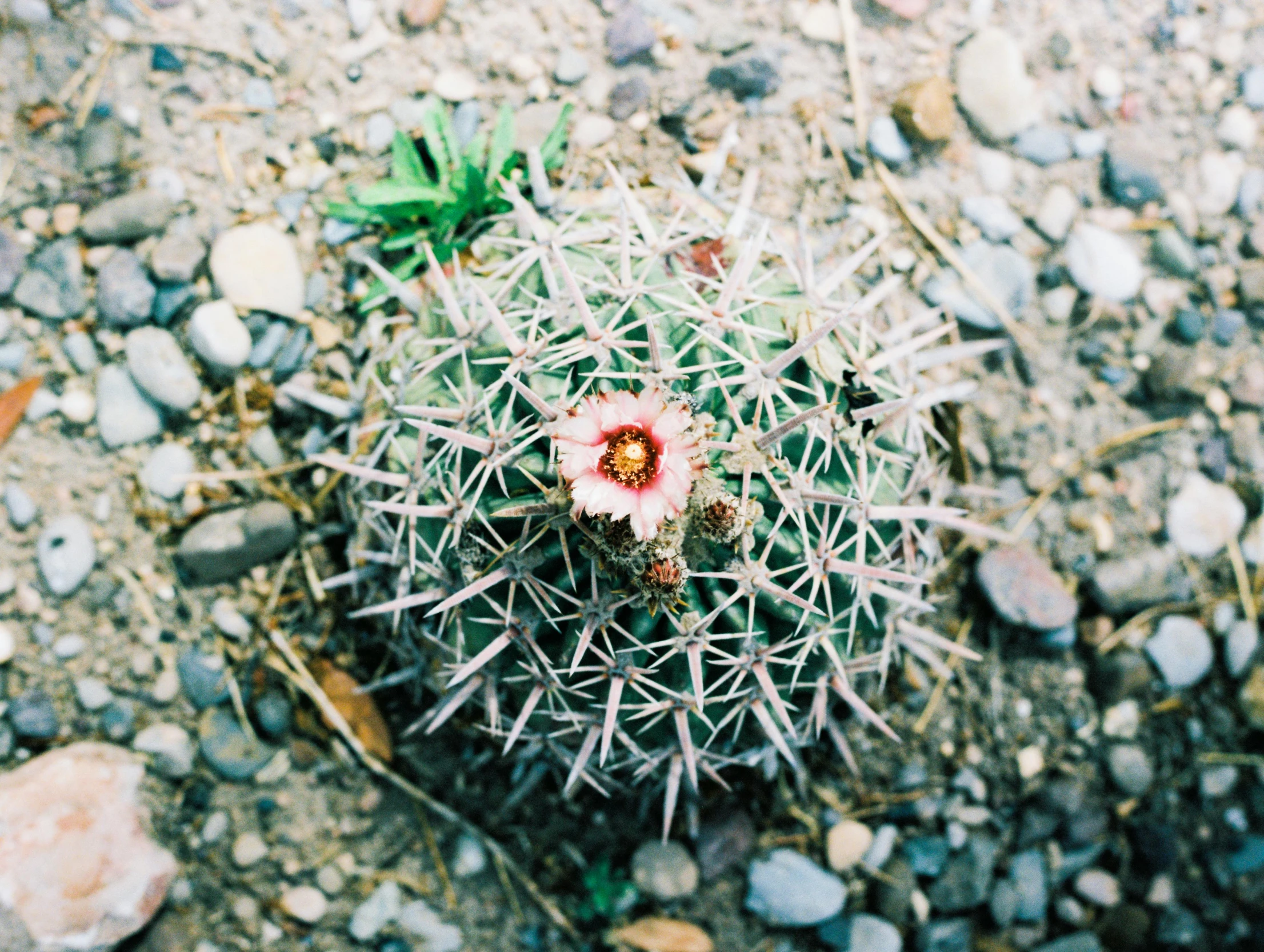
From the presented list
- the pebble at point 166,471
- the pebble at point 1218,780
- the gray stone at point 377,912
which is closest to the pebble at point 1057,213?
the pebble at point 1218,780

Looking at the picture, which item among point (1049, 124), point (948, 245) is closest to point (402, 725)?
point (948, 245)

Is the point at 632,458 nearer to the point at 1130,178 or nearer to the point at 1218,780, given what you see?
the point at 1130,178

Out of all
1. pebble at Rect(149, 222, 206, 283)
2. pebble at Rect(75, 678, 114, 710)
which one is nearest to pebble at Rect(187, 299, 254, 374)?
pebble at Rect(149, 222, 206, 283)

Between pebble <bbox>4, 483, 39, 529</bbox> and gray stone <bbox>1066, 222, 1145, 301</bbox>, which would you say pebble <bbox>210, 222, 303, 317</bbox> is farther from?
gray stone <bbox>1066, 222, 1145, 301</bbox>

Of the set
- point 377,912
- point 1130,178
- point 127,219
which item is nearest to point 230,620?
point 377,912

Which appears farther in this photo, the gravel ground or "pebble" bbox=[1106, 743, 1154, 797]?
"pebble" bbox=[1106, 743, 1154, 797]

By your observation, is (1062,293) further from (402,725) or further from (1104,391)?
(402,725)
